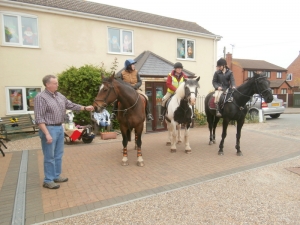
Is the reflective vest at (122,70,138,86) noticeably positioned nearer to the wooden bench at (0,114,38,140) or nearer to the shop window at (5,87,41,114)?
the wooden bench at (0,114,38,140)

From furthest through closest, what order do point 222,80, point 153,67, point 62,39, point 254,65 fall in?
Result: 1. point 254,65
2. point 62,39
3. point 153,67
4. point 222,80

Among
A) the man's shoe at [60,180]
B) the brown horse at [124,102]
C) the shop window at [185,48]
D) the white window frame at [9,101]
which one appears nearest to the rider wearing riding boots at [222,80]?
the brown horse at [124,102]

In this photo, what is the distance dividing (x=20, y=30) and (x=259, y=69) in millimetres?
39238

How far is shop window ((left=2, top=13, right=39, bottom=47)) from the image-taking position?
9.43 m

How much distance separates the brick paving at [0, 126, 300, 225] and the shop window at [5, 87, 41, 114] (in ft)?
13.7

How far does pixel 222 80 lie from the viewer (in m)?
6.48

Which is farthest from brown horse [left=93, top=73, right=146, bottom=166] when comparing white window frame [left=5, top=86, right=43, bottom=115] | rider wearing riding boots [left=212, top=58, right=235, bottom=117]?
white window frame [left=5, top=86, right=43, bottom=115]

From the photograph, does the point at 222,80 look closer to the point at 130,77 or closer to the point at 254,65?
the point at 130,77

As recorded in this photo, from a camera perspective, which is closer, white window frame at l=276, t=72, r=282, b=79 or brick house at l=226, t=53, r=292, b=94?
brick house at l=226, t=53, r=292, b=94

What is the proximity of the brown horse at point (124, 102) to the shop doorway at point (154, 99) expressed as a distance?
13.8 feet

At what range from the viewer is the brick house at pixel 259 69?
3450cm

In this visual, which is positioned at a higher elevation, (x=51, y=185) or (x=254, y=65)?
(x=254, y=65)

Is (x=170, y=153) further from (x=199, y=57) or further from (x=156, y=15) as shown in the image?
(x=156, y=15)

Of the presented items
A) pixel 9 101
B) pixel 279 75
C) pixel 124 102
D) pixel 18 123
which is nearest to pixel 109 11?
pixel 9 101
